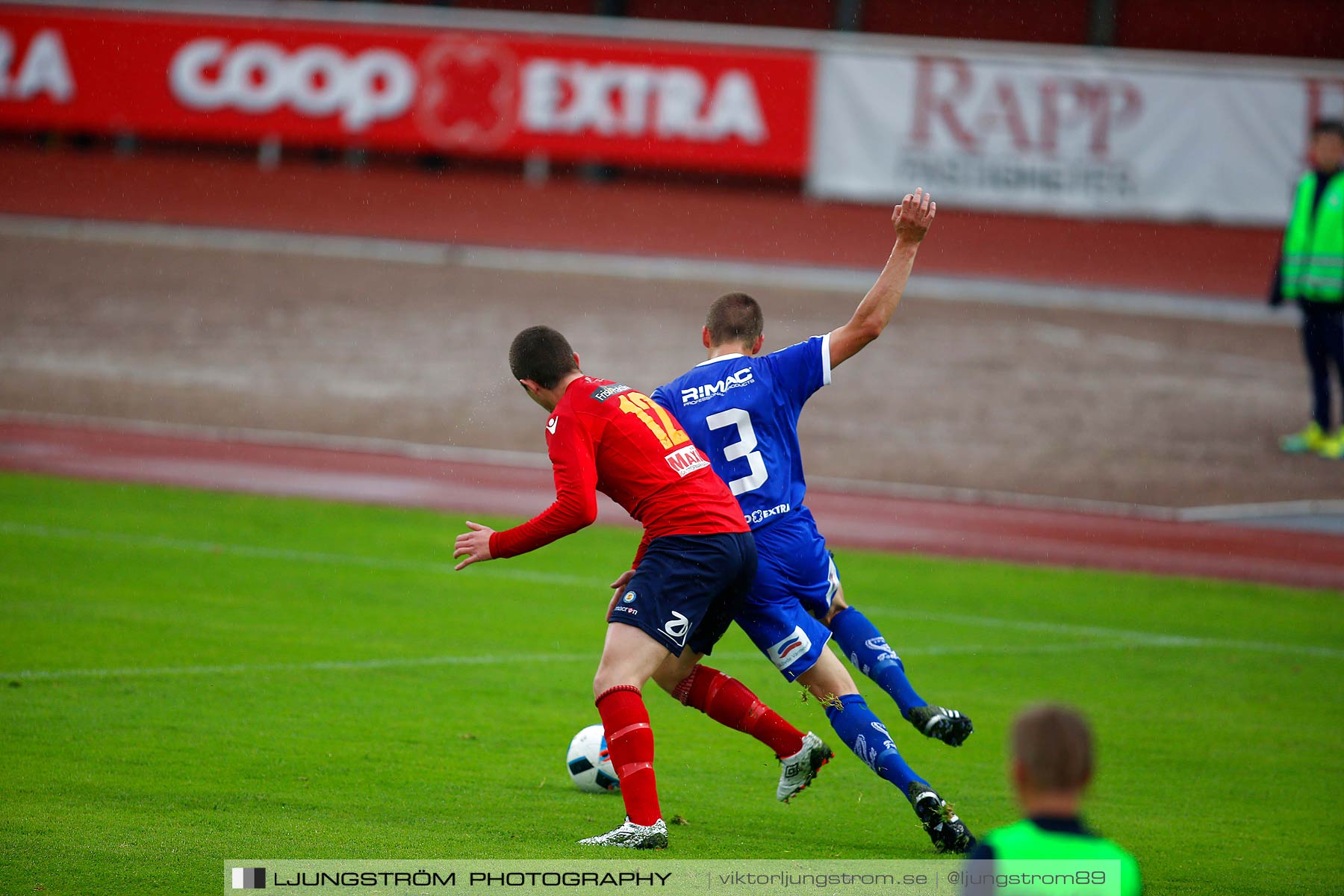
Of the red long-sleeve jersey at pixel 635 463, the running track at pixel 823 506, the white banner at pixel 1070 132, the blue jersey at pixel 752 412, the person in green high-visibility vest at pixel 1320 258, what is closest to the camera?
the red long-sleeve jersey at pixel 635 463

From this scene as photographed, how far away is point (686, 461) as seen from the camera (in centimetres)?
589

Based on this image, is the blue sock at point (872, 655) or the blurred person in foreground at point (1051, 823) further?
the blue sock at point (872, 655)

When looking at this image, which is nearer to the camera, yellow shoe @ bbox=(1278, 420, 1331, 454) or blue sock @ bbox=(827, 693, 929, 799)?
blue sock @ bbox=(827, 693, 929, 799)

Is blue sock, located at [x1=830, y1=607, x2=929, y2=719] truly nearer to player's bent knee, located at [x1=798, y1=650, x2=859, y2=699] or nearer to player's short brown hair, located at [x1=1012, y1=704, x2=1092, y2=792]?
player's bent knee, located at [x1=798, y1=650, x2=859, y2=699]

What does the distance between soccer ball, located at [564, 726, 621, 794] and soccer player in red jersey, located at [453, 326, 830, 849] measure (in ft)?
2.42

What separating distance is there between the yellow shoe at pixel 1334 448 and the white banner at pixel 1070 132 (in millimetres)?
6651

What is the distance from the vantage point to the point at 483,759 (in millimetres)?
6871

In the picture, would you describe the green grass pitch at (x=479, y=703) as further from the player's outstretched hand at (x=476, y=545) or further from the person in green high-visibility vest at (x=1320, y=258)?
the person in green high-visibility vest at (x=1320, y=258)

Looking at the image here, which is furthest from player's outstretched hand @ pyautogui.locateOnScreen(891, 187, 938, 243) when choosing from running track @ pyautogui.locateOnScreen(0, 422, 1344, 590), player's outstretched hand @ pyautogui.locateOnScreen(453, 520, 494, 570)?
running track @ pyautogui.locateOnScreen(0, 422, 1344, 590)

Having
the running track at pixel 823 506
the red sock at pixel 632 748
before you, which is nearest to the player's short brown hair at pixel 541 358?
the red sock at pixel 632 748

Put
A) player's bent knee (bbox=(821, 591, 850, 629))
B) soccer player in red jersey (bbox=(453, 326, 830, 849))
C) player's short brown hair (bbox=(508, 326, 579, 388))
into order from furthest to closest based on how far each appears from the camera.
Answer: player's bent knee (bbox=(821, 591, 850, 629)) < player's short brown hair (bbox=(508, 326, 579, 388)) < soccer player in red jersey (bbox=(453, 326, 830, 849))

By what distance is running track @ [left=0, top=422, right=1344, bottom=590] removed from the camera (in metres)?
12.9

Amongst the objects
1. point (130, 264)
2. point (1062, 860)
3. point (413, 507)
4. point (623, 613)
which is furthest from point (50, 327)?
point (1062, 860)

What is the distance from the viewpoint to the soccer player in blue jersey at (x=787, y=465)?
19.9ft
